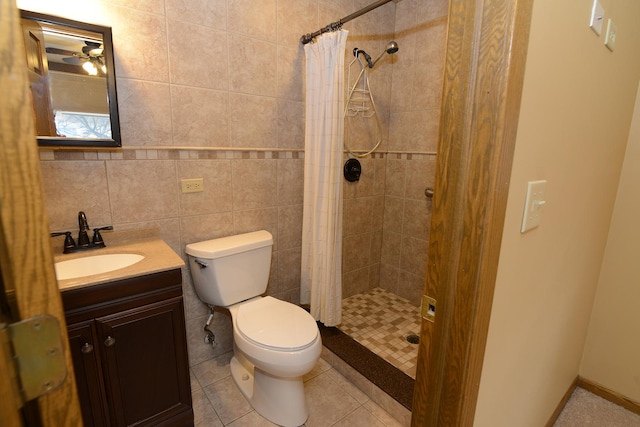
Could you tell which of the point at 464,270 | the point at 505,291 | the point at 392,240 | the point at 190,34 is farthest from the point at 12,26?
the point at 392,240

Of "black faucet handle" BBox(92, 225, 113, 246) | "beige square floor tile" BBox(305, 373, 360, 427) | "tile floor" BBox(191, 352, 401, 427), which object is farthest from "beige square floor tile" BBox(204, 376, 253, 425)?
"black faucet handle" BBox(92, 225, 113, 246)

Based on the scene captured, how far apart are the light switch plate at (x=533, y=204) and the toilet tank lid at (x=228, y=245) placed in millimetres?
1313

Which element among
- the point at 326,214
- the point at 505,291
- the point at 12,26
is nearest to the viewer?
the point at 12,26

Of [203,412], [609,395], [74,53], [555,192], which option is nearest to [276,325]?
[203,412]

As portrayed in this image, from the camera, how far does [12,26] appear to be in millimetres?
292

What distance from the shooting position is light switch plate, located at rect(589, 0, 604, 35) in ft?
2.83

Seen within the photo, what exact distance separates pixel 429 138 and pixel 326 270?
122cm

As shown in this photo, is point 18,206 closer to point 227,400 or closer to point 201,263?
point 201,263

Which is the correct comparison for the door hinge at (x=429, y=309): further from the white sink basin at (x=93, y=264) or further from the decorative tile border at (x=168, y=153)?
the decorative tile border at (x=168, y=153)

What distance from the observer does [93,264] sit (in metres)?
1.44

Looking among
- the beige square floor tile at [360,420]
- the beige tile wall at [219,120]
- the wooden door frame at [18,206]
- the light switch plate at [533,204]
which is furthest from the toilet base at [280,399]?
the wooden door frame at [18,206]

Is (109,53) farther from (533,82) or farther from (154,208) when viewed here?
(533,82)

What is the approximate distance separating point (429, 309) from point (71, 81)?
1.66 m

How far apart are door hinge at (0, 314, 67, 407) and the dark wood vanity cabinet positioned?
960 mm
